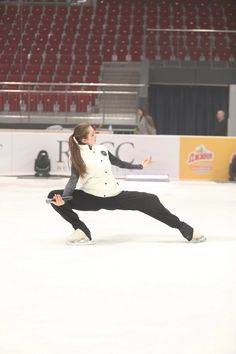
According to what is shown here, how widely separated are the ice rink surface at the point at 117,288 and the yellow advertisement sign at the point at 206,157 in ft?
15.5

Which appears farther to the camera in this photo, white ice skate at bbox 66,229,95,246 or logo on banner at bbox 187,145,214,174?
logo on banner at bbox 187,145,214,174

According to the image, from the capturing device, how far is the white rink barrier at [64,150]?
12914mm

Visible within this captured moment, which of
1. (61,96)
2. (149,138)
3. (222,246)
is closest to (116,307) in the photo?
(222,246)

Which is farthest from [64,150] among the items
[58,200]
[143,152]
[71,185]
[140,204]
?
[58,200]

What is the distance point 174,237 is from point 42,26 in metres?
14.7

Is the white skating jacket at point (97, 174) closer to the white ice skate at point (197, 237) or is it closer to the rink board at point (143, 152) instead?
the white ice skate at point (197, 237)

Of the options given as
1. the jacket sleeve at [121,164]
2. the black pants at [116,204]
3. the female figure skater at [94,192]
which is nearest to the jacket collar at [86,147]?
the female figure skater at [94,192]

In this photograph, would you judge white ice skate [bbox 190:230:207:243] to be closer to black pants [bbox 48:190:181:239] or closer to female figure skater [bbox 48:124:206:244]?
female figure skater [bbox 48:124:206:244]

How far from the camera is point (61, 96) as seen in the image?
1727 cm

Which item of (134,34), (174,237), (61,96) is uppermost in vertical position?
(134,34)

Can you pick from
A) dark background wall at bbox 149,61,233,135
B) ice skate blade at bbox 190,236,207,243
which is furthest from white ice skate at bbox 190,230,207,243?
dark background wall at bbox 149,61,233,135

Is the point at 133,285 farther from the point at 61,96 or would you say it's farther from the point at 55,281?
the point at 61,96

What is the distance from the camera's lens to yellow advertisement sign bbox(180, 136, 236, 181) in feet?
42.0

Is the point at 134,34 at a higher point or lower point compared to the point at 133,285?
higher
